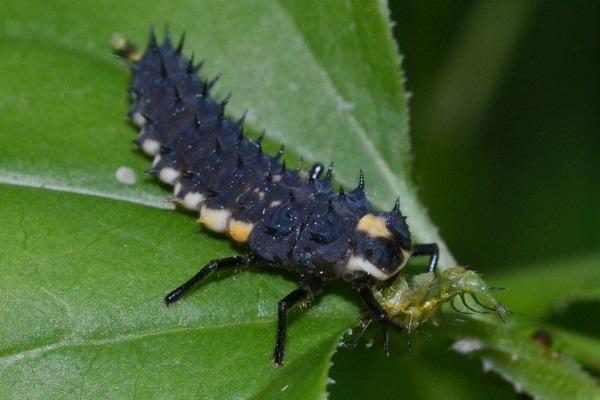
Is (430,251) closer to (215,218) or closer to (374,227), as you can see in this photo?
(374,227)

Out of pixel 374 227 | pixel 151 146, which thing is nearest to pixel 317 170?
pixel 374 227

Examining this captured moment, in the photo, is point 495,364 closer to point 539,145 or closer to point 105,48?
point 105,48

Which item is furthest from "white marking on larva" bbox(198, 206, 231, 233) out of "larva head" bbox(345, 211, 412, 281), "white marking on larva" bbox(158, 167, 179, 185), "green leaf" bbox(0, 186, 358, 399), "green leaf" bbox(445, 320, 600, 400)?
"green leaf" bbox(445, 320, 600, 400)

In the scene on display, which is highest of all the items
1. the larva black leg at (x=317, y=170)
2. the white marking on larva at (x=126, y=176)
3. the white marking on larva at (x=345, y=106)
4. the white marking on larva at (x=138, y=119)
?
the white marking on larva at (x=345, y=106)

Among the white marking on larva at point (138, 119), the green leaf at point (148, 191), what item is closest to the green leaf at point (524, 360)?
the green leaf at point (148, 191)

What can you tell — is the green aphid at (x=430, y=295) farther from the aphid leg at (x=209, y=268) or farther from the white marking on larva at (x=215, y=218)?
the white marking on larva at (x=215, y=218)

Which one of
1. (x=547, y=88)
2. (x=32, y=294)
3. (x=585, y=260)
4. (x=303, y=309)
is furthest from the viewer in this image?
(x=547, y=88)

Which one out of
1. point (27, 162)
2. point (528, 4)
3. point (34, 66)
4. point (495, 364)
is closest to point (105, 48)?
point (34, 66)
